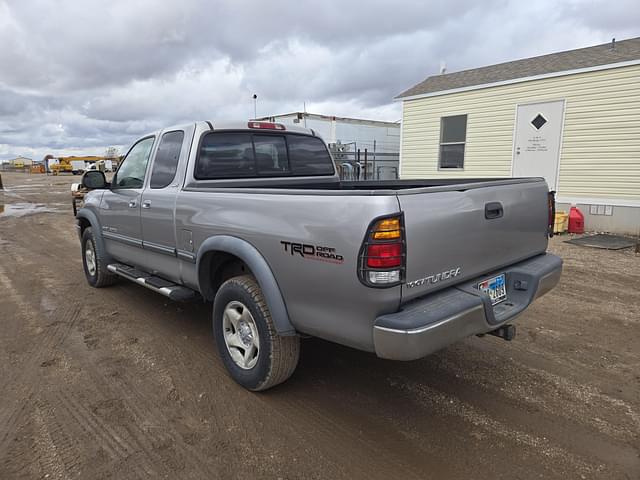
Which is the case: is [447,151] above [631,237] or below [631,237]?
above

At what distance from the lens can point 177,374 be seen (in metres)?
3.65

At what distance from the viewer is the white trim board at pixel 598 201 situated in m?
9.50

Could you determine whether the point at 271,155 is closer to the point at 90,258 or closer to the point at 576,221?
the point at 90,258

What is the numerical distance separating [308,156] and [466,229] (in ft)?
7.68

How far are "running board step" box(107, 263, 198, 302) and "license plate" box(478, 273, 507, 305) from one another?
243 cm

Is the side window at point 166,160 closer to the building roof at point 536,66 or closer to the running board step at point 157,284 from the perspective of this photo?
the running board step at point 157,284

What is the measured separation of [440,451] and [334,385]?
100 centimetres

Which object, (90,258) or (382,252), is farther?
(90,258)

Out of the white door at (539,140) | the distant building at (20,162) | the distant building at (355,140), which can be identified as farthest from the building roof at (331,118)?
the distant building at (20,162)

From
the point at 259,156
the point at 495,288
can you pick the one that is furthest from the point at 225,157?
the point at 495,288

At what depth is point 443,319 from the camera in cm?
244

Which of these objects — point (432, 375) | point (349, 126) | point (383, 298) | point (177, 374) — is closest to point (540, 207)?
point (432, 375)

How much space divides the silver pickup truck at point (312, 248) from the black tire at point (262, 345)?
10mm

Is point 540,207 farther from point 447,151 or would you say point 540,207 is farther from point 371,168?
point 371,168
